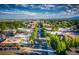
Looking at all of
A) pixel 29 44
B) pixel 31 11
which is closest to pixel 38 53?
pixel 29 44

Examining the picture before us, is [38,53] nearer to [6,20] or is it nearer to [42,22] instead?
[42,22]

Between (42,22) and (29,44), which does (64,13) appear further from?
(29,44)

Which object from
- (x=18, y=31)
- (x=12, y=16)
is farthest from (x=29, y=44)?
(x=12, y=16)

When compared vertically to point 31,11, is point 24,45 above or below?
below

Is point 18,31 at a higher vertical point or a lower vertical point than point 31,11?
lower
